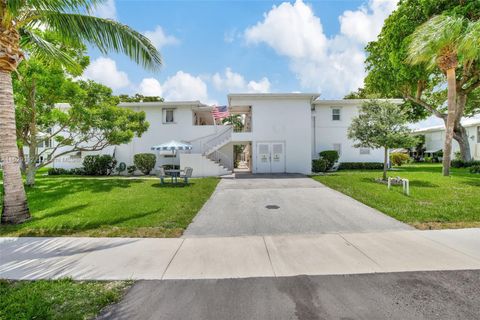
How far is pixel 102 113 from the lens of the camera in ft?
43.9

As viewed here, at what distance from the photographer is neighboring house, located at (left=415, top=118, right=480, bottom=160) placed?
27781 millimetres

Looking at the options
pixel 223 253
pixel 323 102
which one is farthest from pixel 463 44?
pixel 223 253

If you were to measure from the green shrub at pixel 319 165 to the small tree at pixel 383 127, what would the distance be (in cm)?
672

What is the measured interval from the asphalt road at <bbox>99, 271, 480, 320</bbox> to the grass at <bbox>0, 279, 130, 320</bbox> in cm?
26

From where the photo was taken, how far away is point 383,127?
13000mm

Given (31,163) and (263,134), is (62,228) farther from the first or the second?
(263,134)

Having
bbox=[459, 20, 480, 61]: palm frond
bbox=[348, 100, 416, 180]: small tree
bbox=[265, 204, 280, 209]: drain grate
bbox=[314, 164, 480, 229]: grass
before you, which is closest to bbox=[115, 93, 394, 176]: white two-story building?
bbox=[348, 100, 416, 180]: small tree

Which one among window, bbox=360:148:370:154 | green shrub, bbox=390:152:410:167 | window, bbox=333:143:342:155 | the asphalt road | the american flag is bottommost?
the asphalt road

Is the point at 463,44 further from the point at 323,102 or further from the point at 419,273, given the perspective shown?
the point at 419,273

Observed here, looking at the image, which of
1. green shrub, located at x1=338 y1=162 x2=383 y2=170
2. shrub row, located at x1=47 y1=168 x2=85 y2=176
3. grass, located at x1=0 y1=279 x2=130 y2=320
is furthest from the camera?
green shrub, located at x1=338 y1=162 x2=383 y2=170

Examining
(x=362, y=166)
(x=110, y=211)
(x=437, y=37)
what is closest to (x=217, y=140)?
(x=110, y=211)

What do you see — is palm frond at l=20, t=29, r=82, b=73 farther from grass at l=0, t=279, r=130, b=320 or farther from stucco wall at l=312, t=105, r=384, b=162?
stucco wall at l=312, t=105, r=384, b=162

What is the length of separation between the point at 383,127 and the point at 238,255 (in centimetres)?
1232

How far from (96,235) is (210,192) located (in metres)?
6.30
